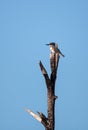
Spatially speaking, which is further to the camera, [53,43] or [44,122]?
[53,43]

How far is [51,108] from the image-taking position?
6.38 metres

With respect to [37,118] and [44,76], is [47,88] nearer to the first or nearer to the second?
[44,76]

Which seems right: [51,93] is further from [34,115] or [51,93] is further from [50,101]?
[34,115]

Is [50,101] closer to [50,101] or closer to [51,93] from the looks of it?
[50,101]

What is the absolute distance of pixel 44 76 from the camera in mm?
6523

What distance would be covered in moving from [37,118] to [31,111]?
32 cm

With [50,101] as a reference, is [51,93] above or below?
above

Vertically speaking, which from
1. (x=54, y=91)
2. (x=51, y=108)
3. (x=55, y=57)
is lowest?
(x=51, y=108)

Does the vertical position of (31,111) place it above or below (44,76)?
below

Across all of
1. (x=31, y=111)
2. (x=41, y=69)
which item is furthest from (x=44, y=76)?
(x=31, y=111)

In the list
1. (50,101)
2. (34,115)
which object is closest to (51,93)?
(50,101)

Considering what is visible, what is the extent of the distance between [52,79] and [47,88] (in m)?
0.33

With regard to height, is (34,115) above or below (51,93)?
below

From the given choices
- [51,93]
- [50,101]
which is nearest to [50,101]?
[50,101]
